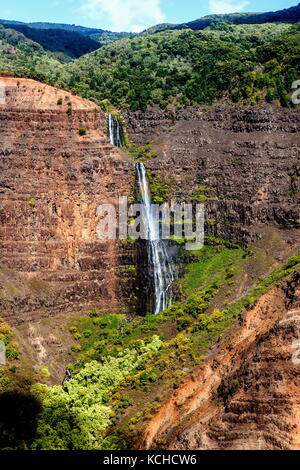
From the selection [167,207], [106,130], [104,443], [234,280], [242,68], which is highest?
[242,68]

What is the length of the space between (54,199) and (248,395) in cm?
3734

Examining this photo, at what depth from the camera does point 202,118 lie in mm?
95875

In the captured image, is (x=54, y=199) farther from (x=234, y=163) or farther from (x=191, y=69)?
(x=191, y=69)

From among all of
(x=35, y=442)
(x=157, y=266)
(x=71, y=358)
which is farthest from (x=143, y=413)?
(x=157, y=266)

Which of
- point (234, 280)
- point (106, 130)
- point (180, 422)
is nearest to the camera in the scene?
point (180, 422)

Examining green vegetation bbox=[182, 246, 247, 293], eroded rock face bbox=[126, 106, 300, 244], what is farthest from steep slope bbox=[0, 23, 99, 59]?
green vegetation bbox=[182, 246, 247, 293]

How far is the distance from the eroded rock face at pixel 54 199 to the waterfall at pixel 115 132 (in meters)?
3.56

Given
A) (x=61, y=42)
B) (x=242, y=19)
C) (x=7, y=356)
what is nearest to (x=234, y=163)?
(x=7, y=356)

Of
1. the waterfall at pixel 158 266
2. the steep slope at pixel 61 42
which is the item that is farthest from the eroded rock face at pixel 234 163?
the steep slope at pixel 61 42

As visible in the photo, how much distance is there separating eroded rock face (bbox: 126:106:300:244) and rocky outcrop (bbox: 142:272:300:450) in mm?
20769

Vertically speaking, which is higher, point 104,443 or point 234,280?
point 234,280

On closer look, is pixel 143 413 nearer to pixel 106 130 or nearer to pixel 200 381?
pixel 200 381

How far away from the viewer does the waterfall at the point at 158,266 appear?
8575 centimetres

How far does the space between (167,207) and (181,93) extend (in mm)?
16956
